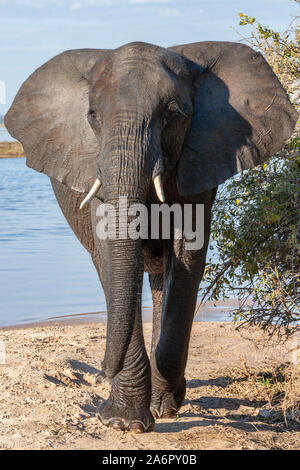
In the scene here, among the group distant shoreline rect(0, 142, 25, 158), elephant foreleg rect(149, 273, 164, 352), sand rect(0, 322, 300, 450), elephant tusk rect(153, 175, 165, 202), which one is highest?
elephant tusk rect(153, 175, 165, 202)

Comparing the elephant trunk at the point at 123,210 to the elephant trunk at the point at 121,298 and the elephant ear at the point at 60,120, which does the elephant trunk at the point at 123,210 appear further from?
the elephant ear at the point at 60,120

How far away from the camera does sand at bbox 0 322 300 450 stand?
4.68 m

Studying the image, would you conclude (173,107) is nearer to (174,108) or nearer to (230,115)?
(174,108)

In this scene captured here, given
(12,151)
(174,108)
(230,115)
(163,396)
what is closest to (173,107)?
(174,108)

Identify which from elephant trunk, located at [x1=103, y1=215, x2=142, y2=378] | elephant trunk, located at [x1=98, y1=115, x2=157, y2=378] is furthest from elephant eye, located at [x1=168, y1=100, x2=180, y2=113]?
elephant trunk, located at [x1=103, y1=215, x2=142, y2=378]

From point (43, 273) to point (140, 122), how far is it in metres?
7.74

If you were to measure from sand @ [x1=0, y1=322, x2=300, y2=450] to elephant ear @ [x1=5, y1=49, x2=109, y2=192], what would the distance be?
1492 mm

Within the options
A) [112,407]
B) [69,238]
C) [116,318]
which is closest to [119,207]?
[116,318]

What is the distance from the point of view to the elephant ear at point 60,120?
16.8 ft

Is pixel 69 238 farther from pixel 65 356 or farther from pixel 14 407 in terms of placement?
pixel 14 407

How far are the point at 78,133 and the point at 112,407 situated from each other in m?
1.76

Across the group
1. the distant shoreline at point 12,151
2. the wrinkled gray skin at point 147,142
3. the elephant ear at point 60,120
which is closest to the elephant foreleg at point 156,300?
the wrinkled gray skin at point 147,142

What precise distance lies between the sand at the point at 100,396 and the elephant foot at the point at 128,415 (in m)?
0.06

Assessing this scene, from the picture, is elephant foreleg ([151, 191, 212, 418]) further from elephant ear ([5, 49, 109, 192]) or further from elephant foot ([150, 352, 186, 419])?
elephant ear ([5, 49, 109, 192])
